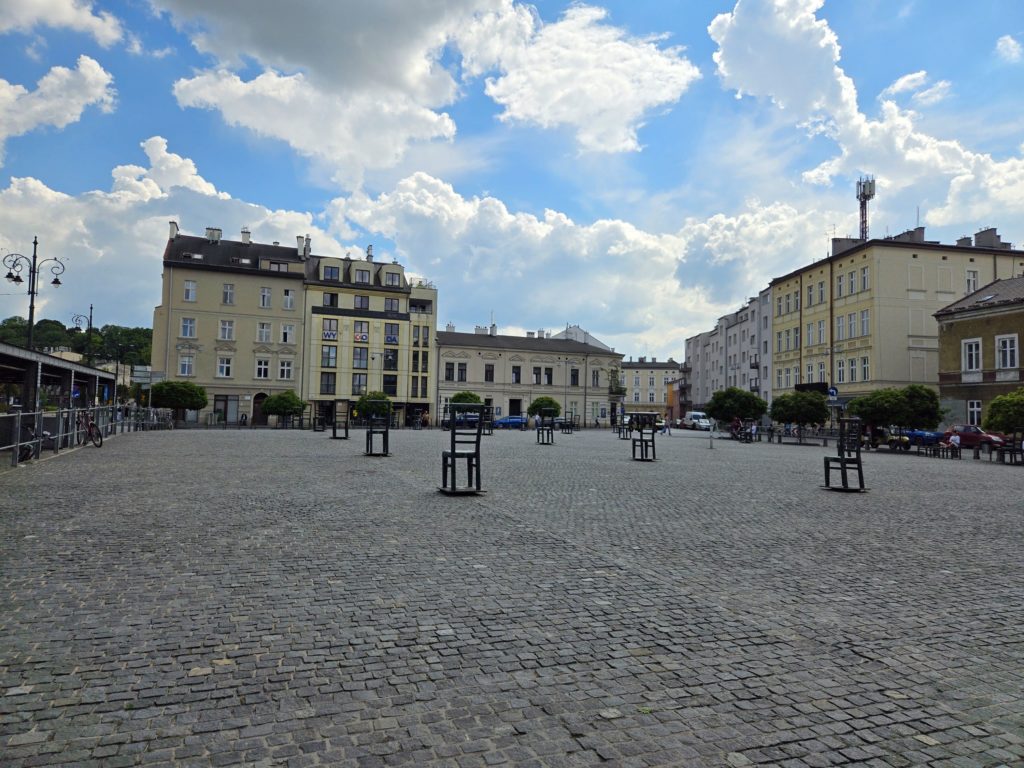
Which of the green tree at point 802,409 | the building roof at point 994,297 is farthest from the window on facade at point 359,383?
the building roof at point 994,297

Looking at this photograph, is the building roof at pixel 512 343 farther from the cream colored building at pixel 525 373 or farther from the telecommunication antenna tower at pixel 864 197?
the telecommunication antenna tower at pixel 864 197

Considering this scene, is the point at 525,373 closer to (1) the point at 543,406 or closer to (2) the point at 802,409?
(1) the point at 543,406

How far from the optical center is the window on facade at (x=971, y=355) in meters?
40.6

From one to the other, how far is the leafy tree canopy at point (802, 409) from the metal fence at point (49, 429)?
36.4m

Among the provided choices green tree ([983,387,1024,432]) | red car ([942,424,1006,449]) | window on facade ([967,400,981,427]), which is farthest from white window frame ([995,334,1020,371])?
green tree ([983,387,1024,432])

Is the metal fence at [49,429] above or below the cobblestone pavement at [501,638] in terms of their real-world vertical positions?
above

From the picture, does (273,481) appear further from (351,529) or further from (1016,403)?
(1016,403)

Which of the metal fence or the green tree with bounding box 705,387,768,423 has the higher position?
the green tree with bounding box 705,387,768,423

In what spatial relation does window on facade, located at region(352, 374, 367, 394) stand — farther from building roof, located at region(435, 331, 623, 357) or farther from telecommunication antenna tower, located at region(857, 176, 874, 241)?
telecommunication antenna tower, located at region(857, 176, 874, 241)

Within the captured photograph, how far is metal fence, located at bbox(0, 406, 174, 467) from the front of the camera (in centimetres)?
1602

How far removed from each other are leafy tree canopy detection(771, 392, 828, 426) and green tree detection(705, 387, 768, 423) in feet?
16.1

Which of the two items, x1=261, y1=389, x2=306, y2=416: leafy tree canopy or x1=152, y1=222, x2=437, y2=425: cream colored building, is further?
x1=152, y1=222, x2=437, y2=425: cream colored building

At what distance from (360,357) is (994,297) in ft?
180

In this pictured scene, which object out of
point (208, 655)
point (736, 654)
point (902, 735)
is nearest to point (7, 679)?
point (208, 655)
